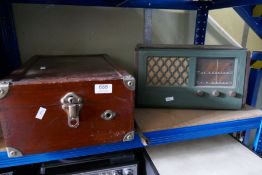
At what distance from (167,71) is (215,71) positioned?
0.22m

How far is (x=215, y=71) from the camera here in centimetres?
90

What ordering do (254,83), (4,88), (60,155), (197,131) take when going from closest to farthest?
(4,88)
(60,155)
(197,131)
(254,83)

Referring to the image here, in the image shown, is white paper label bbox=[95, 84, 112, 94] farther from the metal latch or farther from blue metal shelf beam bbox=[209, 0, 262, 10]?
blue metal shelf beam bbox=[209, 0, 262, 10]

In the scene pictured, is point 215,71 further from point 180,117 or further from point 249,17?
point 249,17

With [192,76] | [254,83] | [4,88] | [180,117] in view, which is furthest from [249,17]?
[4,88]

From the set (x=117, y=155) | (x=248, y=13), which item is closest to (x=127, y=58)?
(x=117, y=155)

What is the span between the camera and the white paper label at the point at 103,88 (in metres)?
0.61

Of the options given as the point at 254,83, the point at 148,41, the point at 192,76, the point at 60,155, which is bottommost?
the point at 60,155

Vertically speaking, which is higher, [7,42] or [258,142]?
[7,42]

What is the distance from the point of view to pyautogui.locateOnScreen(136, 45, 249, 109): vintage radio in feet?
2.88

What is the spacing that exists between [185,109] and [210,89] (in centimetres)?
15

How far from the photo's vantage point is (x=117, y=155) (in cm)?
87

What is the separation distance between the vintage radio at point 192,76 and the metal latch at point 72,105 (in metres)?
0.37

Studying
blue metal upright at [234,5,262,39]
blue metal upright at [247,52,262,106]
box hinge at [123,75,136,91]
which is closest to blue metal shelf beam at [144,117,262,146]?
box hinge at [123,75,136,91]
